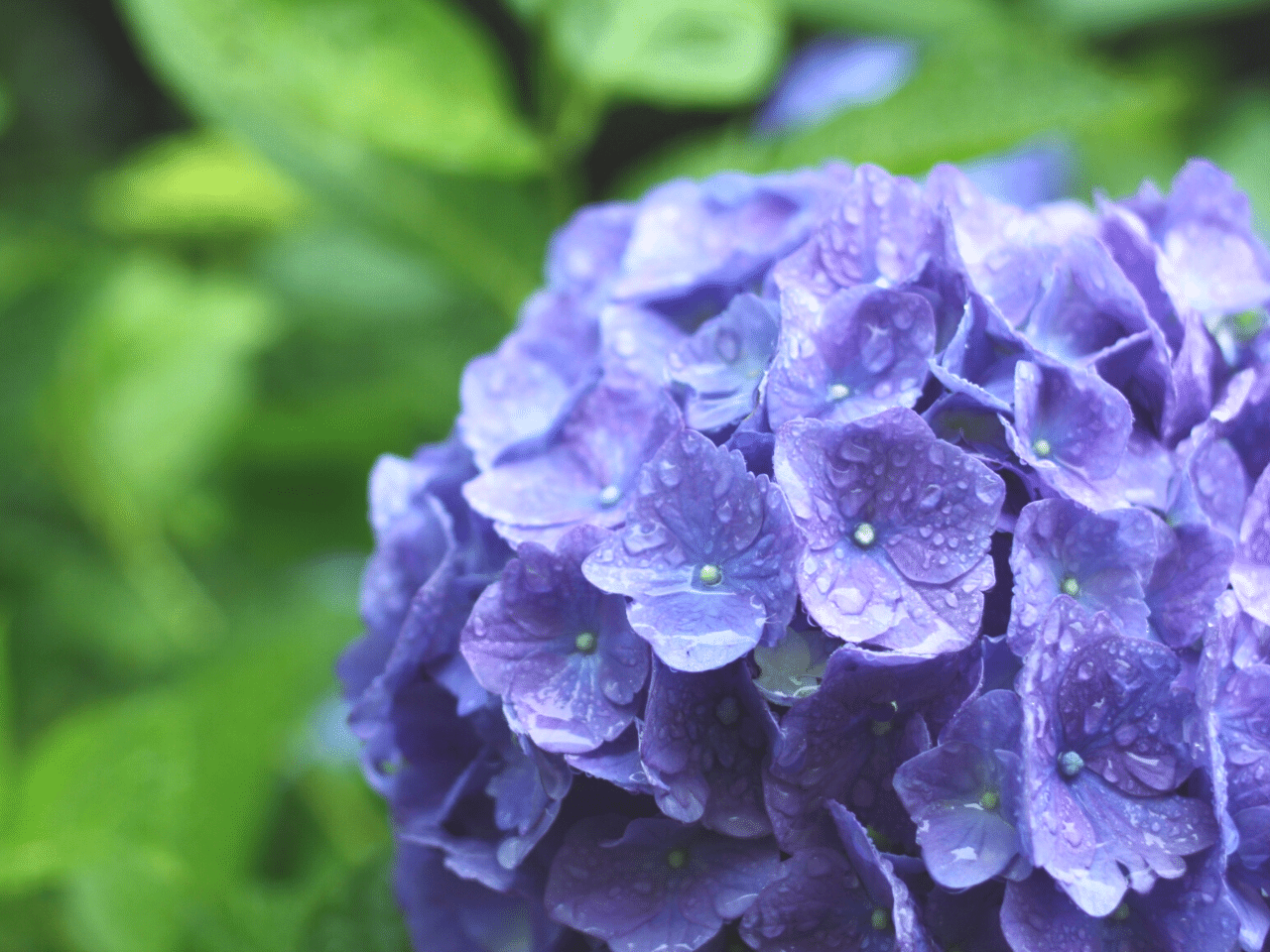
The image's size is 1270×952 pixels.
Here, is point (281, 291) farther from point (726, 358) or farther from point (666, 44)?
point (726, 358)

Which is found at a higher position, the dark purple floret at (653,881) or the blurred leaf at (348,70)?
the blurred leaf at (348,70)

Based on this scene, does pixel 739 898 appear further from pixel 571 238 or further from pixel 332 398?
pixel 332 398

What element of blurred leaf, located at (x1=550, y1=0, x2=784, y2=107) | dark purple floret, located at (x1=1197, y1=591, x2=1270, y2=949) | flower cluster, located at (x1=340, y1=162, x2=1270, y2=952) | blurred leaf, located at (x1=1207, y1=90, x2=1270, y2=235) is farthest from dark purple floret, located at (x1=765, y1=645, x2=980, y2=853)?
blurred leaf, located at (x1=1207, y1=90, x2=1270, y2=235)

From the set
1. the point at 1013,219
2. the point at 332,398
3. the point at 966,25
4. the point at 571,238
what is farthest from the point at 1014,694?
the point at 332,398

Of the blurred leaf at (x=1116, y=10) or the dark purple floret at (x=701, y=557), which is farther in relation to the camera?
the blurred leaf at (x=1116, y=10)

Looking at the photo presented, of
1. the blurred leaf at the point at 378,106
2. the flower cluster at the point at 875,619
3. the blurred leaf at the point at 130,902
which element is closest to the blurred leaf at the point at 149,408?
the blurred leaf at the point at 378,106

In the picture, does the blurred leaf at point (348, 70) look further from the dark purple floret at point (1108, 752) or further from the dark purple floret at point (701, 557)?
the dark purple floret at point (1108, 752)

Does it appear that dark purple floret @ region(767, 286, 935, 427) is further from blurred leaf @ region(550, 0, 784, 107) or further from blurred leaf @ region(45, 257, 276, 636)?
blurred leaf @ region(45, 257, 276, 636)
